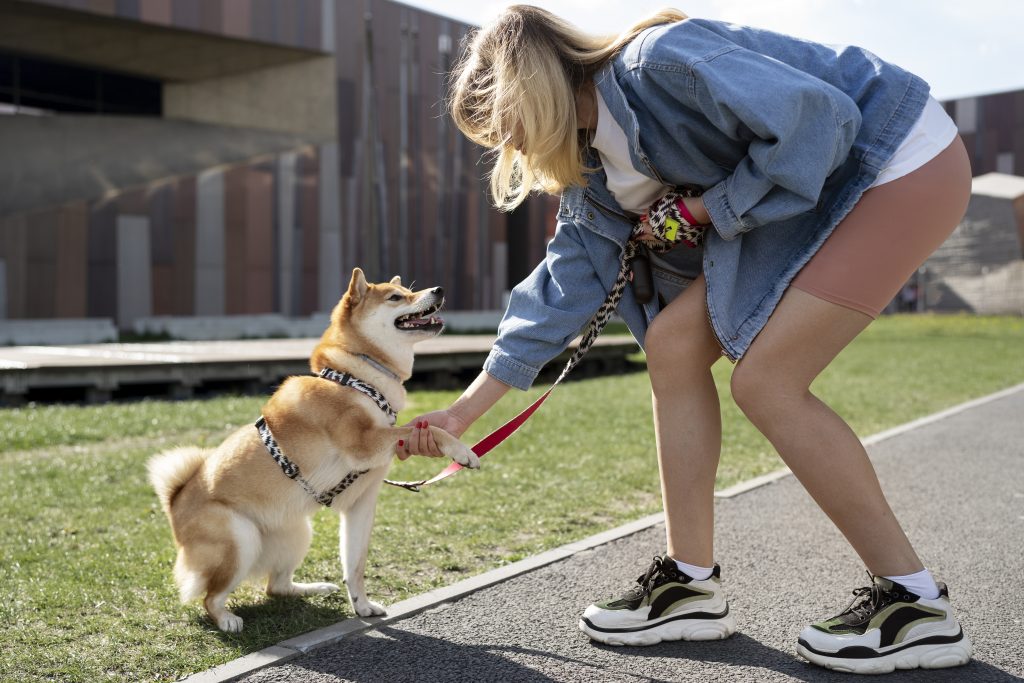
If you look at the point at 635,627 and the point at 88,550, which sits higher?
the point at 635,627

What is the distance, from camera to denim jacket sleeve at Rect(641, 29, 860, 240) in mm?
2258

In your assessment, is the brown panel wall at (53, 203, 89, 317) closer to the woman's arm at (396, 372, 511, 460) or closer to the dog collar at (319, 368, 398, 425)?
the dog collar at (319, 368, 398, 425)

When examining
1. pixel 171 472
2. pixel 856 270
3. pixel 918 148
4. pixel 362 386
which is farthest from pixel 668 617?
pixel 171 472

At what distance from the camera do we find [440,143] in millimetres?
25781

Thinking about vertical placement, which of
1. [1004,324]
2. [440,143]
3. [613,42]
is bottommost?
[1004,324]

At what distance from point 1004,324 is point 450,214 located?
16847mm

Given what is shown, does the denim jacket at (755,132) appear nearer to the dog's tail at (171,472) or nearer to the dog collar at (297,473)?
the dog collar at (297,473)

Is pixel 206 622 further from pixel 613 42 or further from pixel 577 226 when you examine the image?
pixel 613 42

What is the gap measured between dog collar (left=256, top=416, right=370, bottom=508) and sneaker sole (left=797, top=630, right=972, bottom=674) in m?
1.59

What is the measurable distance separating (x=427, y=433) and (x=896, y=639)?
4.78ft

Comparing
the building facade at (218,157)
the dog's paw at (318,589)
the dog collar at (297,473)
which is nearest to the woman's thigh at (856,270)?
the dog collar at (297,473)

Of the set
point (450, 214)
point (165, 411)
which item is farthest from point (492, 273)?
point (165, 411)

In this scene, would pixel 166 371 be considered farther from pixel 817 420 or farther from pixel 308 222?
pixel 308 222

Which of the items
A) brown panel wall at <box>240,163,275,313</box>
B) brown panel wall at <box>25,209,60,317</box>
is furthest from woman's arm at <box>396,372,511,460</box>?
brown panel wall at <box>240,163,275,313</box>
